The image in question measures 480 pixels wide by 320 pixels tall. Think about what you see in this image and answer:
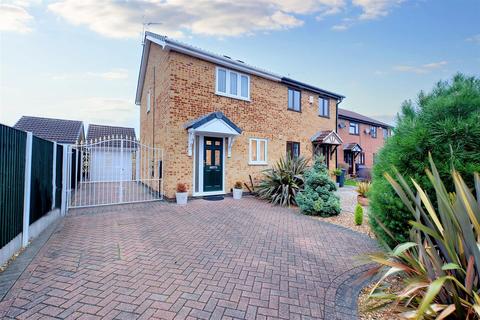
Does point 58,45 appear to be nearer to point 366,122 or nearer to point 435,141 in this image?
point 435,141

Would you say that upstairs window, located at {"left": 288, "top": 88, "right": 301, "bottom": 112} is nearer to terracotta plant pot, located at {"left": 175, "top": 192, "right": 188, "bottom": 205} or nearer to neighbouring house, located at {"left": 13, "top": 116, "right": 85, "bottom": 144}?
terracotta plant pot, located at {"left": 175, "top": 192, "right": 188, "bottom": 205}

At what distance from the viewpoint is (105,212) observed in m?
7.77

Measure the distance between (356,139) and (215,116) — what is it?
19.9m

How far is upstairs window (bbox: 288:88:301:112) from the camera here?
14.2 meters

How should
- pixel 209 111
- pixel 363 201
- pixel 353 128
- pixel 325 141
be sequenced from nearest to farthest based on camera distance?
pixel 363 201 → pixel 209 111 → pixel 325 141 → pixel 353 128

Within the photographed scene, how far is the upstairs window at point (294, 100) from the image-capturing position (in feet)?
46.7

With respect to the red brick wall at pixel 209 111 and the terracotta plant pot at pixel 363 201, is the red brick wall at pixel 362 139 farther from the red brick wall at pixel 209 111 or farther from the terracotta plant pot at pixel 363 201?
the terracotta plant pot at pixel 363 201

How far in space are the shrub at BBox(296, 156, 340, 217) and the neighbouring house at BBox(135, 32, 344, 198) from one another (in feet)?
13.4

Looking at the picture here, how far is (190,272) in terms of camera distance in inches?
143

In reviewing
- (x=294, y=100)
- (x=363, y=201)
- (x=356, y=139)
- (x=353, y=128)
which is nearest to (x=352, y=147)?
(x=356, y=139)

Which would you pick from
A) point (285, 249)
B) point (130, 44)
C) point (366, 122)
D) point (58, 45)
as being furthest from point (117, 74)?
point (366, 122)

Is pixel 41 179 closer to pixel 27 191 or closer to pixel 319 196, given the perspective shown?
pixel 27 191

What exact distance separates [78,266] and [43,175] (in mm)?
3321

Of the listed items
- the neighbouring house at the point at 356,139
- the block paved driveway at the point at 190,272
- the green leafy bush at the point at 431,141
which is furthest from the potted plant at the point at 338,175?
the green leafy bush at the point at 431,141
